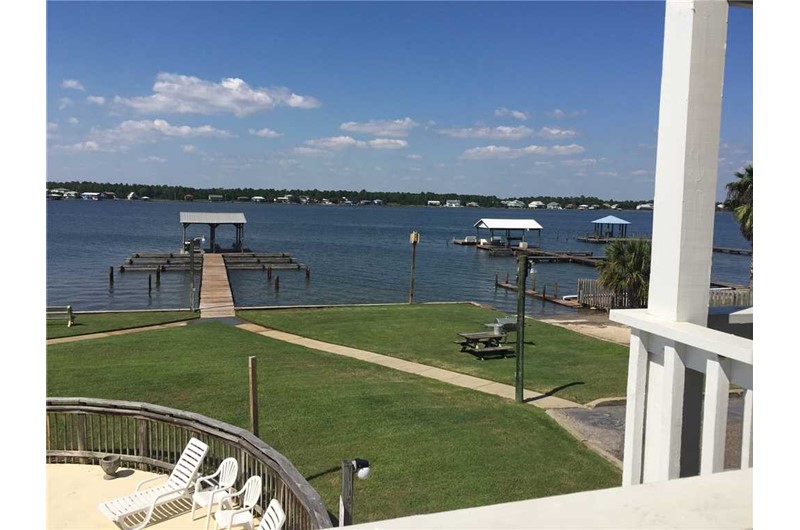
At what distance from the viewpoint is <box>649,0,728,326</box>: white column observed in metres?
2.60

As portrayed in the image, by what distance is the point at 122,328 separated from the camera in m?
22.2

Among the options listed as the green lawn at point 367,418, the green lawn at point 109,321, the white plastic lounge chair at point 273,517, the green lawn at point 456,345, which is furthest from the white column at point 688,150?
the green lawn at point 109,321

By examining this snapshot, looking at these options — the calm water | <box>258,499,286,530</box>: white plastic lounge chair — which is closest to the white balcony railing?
<box>258,499,286,530</box>: white plastic lounge chair

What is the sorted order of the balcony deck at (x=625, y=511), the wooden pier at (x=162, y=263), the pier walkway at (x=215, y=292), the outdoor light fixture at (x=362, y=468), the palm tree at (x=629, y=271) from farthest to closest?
the wooden pier at (x=162, y=263) < the palm tree at (x=629, y=271) < the pier walkway at (x=215, y=292) < the outdoor light fixture at (x=362, y=468) < the balcony deck at (x=625, y=511)

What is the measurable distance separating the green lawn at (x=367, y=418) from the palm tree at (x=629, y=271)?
15.7 metres

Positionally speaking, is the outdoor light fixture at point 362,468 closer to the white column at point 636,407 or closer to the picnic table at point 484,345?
the white column at point 636,407

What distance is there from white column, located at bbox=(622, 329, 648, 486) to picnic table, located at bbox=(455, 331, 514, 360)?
15520 millimetres

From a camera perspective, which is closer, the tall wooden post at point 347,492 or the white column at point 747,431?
the white column at point 747,431

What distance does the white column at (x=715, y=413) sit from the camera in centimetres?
247

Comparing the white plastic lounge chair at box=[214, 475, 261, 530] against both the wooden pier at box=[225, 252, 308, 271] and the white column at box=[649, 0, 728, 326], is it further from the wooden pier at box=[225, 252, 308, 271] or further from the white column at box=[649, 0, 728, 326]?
the wooden pier at box=[225, 252, 308, 271]

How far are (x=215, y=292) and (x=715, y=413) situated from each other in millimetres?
34038
